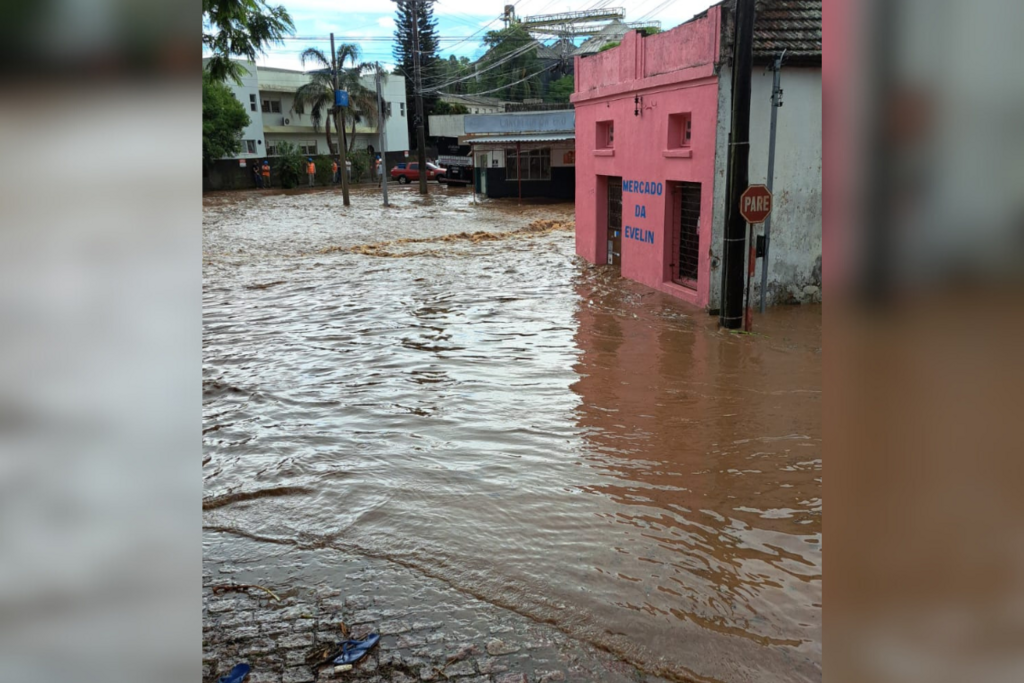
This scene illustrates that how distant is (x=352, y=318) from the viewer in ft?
46.9

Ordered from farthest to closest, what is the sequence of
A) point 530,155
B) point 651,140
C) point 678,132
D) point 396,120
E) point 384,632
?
1. point 396,120
2. point 530,155
3. point 651,140
4. point 678,132
5. point 384,632

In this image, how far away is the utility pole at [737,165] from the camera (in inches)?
420

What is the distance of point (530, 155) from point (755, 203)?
1122 inches

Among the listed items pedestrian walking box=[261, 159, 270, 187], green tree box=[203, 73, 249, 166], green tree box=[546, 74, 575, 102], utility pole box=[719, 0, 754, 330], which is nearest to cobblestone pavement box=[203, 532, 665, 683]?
utility pole box=[719, 0, 754, 330]

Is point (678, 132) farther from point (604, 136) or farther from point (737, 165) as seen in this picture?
point (604, 136)

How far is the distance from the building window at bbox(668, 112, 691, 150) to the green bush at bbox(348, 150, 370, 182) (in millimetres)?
41352

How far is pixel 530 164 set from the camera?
127ft

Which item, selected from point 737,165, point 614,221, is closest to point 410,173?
point 614,221

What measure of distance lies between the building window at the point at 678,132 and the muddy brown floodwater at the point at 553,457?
284cm

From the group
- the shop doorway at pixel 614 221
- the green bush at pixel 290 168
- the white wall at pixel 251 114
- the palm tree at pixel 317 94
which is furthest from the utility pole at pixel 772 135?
the white wall at pixel 251 114
